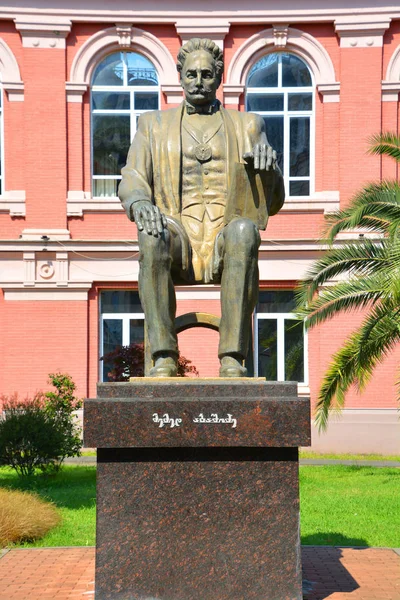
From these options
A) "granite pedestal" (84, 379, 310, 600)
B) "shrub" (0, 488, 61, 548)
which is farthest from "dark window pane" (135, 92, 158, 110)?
"granite pedestal" (84, 379, 310, 600)

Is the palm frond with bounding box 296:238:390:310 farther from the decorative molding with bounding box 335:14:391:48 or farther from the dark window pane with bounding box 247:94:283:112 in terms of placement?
the decorative molding with bounding box 335:14:391:48

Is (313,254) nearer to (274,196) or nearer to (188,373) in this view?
(188,373)

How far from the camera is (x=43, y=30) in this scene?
2172 centimetres

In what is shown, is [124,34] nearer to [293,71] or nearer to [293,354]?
[293,71]

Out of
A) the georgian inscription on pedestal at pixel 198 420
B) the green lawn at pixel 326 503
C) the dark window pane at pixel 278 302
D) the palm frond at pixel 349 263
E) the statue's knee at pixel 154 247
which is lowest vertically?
the green lawn at pixel 326 503

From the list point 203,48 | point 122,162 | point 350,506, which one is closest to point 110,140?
point 122,162

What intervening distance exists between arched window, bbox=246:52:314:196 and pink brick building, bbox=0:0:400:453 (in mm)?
54

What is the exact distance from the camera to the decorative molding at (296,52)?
2189 centimetres

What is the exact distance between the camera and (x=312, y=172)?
877 inches

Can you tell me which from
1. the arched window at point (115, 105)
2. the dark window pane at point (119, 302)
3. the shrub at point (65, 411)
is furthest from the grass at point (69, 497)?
the arched window at point (115, 105)

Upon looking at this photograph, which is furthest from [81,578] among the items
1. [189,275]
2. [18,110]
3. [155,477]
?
[18,110]

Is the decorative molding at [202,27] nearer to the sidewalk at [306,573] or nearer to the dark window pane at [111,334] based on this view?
the dark window pane at [111,334]

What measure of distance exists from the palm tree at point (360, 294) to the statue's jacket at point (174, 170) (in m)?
7.95

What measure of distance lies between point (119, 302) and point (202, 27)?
5.65 metres
